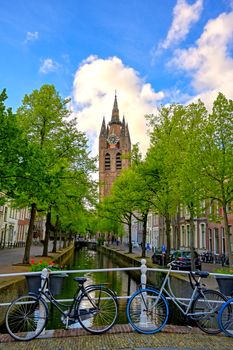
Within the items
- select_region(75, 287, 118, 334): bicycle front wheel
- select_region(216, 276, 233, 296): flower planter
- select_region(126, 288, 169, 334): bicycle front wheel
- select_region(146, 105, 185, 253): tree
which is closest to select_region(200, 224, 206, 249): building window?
Result: select_region(146, 105, 185, 253): tree

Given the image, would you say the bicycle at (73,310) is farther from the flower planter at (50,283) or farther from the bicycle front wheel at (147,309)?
the bicycle front wheel at (147,309)

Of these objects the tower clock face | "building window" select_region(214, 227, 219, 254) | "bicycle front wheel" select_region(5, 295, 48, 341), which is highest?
the tower clock face

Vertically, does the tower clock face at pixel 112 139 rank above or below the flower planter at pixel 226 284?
above

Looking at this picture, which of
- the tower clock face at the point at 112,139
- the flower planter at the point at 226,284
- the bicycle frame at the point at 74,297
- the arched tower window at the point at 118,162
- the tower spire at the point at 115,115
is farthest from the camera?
the tower spire at the point at 115,115

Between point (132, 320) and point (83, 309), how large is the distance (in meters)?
0.94

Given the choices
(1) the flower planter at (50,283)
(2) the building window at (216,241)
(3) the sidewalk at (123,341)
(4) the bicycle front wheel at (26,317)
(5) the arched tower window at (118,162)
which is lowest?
(3) the sidewalk at (123,341)

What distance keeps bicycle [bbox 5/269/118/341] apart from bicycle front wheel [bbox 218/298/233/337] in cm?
198

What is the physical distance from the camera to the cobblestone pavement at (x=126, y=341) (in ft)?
17.3

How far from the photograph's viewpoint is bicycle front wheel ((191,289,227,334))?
6398 mm

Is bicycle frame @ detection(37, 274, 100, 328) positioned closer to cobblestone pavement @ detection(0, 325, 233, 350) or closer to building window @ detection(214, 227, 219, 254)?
cobblestone pavement @ detection(0, 325, 233, 350)

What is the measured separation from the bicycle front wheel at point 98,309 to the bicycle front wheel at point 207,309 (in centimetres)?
160

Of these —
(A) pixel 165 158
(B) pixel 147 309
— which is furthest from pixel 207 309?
(A) pixel 165 158

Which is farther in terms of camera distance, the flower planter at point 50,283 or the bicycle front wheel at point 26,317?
the flower planter at point 50,283

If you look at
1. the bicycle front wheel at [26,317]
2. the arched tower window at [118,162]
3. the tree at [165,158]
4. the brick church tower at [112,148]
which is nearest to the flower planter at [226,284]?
the bicycle front wheel at [26,317]
